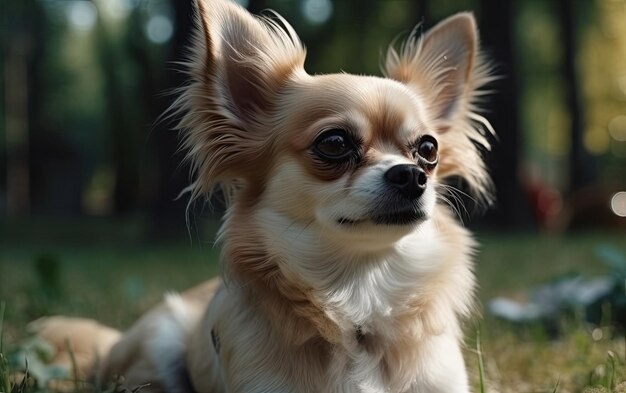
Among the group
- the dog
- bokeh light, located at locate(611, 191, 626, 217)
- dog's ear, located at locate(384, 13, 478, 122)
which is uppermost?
dog's ear, located at locate(384, 13, 478, 122)

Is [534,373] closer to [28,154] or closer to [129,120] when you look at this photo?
[129,120]

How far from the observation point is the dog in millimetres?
2510

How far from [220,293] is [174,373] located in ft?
1.88

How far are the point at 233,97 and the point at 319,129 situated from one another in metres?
0.52

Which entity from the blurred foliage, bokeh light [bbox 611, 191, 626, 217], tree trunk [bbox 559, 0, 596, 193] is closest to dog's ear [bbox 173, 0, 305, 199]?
the blurred foliage

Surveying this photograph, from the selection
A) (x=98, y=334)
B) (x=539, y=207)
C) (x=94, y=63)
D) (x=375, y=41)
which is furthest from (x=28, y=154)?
(x=98, y=334)

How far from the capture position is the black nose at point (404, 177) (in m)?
2.46

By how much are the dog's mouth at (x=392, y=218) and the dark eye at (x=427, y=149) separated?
0.29 m

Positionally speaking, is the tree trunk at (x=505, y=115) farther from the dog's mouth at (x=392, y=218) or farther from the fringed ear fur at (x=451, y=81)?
the dog's mouth at (x=392, y=218)

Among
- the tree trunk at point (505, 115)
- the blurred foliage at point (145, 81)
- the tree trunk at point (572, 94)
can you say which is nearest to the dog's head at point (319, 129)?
the blurred foliage at point (145, 81)

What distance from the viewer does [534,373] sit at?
344 centimetres

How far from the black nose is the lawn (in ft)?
2.18

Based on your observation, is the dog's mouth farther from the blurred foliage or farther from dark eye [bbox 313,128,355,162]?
the blurred foliage

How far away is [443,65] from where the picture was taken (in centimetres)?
330
